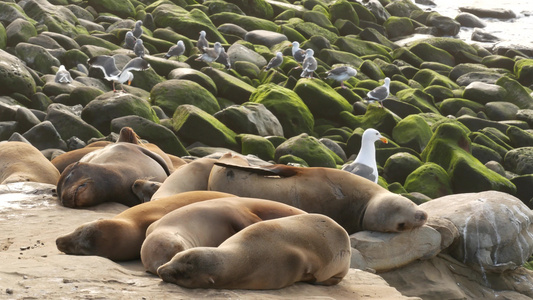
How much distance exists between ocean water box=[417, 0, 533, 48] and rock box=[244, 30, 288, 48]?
962cm

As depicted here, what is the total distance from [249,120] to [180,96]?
171 cm

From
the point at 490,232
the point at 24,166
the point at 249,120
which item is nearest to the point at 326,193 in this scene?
the point at 490,232

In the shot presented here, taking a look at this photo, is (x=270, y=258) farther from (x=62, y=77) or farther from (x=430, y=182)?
(x=62, y=77)

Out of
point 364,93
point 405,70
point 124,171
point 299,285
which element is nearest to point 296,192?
point 124,171

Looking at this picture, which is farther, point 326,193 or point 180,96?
point 180,96

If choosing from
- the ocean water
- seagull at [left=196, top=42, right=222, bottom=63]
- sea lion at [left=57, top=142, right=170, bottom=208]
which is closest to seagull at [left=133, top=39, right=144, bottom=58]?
seagull at [left=196, top=42, right=222, bottom=63]

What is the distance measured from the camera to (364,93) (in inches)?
773

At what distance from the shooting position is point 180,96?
50.7ft

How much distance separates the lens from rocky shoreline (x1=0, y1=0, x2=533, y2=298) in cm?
1340

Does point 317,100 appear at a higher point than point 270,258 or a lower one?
lower

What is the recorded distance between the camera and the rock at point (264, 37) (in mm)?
23031

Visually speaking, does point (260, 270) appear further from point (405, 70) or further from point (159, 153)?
point (405, 70)

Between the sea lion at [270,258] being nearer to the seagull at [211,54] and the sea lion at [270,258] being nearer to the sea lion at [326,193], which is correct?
the sea lion at [326,193]

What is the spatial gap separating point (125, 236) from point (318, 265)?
1.19 meters
